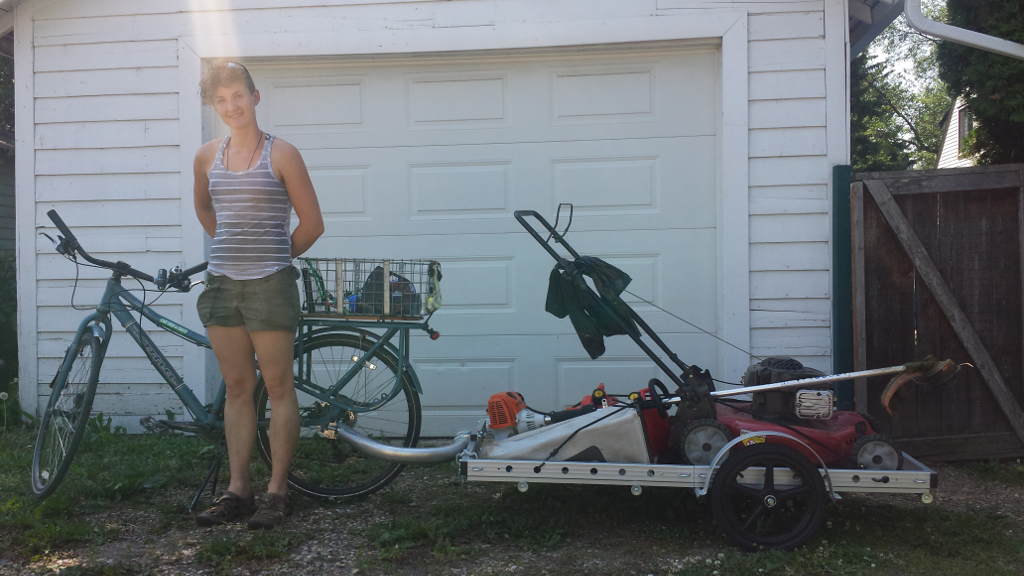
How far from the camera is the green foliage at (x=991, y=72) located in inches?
223

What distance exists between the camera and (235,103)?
3531 millimetres

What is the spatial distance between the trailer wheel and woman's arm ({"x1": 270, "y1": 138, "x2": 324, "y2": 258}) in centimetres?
186

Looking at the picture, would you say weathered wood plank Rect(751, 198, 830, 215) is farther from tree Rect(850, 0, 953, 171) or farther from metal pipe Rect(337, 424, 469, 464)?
tree Rect(850, 0, 953, 171)

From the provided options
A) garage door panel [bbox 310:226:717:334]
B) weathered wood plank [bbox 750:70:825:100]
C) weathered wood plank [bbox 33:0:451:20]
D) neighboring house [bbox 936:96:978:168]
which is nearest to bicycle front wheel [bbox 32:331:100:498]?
garage door panel [bbox 310:226:717:334]

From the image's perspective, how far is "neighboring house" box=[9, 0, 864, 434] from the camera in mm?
5055

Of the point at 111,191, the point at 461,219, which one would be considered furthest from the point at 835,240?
the point at 111,191

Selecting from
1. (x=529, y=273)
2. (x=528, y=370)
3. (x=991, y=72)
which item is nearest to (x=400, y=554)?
(x=528, y=370)

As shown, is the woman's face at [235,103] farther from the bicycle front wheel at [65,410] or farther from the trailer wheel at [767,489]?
the trailer wheel at [767,489]

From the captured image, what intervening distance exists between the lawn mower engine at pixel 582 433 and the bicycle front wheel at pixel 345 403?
1.67 ft

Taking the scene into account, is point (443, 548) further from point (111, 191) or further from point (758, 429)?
point (111, 191)

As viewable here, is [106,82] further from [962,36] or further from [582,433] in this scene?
[962,36]

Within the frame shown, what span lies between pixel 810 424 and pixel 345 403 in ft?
6.35

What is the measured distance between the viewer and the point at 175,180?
5426 mm

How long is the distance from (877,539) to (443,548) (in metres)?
1.69
